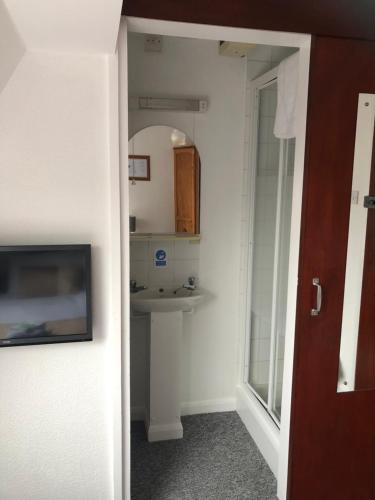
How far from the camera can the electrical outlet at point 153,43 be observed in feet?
8.18

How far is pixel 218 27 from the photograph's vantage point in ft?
5.46

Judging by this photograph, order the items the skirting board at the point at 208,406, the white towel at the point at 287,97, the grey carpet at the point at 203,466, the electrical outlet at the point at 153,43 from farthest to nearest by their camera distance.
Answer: the skirting board at the point at 208,406 → the electrical outlet at the point at 153,43 → the grey carpet at the point at 203,466 → the white towel at the point at 287,97

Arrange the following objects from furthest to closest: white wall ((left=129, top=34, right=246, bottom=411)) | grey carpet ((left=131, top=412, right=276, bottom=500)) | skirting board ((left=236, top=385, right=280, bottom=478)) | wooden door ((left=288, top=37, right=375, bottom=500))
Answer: white wall ((left=129, top=34, right=246, bottom=411))
skirting board ((left=236, top=385, right=280, bottom=478))
grey carpet ((left=131, top=412, right=276, bottom=500))
wooden door ((left=288, top=37, right=375, bottom=500))

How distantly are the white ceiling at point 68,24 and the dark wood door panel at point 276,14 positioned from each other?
0.23 meters

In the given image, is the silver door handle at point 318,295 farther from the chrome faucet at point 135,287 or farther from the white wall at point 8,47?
the white wall at point 8,47

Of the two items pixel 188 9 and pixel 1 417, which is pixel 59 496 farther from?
pixel 188 9

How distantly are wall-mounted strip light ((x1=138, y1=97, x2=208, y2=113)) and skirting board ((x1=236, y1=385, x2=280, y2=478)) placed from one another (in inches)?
73.6

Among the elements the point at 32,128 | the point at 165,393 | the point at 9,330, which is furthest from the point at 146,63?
the point at 165,393

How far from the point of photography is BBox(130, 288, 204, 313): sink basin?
8.27 ft

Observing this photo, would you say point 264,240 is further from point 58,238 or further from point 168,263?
point 58,238

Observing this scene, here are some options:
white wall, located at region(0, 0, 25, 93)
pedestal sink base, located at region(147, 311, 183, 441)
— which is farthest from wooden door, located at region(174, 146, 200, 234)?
white wall, located at region(0, 0, 25, 93)

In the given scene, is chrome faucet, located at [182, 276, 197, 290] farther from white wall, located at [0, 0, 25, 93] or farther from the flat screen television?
white wall, located at [0, 0, 25, 93]

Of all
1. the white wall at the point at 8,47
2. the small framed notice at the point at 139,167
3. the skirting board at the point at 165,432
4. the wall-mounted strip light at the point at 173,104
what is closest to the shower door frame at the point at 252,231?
the wall-mounted strip light at the point at 173,104

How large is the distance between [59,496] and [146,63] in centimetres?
234
